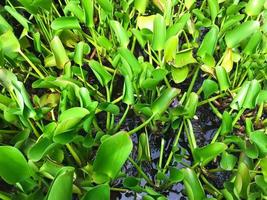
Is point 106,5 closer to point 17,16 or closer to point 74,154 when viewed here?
point 17,16

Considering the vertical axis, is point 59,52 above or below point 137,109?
above

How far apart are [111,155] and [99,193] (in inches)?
4.1

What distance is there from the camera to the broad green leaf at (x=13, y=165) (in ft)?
2.25

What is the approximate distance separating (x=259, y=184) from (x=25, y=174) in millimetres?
454

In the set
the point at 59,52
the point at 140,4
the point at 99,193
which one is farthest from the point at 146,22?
the point at 99,193

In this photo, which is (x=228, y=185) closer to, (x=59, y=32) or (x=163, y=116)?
(x=163, y=116)

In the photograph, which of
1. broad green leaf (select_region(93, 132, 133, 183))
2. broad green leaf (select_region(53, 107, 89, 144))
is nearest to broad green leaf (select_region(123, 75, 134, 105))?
broad green leaf (select_region(53, 107, 89, 144))

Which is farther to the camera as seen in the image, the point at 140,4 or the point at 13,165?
the point at 140,4

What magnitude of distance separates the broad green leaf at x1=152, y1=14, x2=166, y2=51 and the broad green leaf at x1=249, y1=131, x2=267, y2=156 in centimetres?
32

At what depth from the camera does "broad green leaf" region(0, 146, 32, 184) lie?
69 centimetres

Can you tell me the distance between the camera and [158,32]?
1017 millimetres

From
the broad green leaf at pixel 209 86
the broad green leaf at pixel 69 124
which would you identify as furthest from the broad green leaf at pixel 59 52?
the broad green leaf at pixel 209 86

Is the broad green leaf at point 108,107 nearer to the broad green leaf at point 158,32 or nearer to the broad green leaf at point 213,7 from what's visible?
the broad green leaf at point 158,32

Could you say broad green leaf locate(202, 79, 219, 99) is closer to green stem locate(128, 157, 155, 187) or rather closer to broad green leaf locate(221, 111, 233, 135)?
broad green leaf locate(221, 111, 233, 135)
